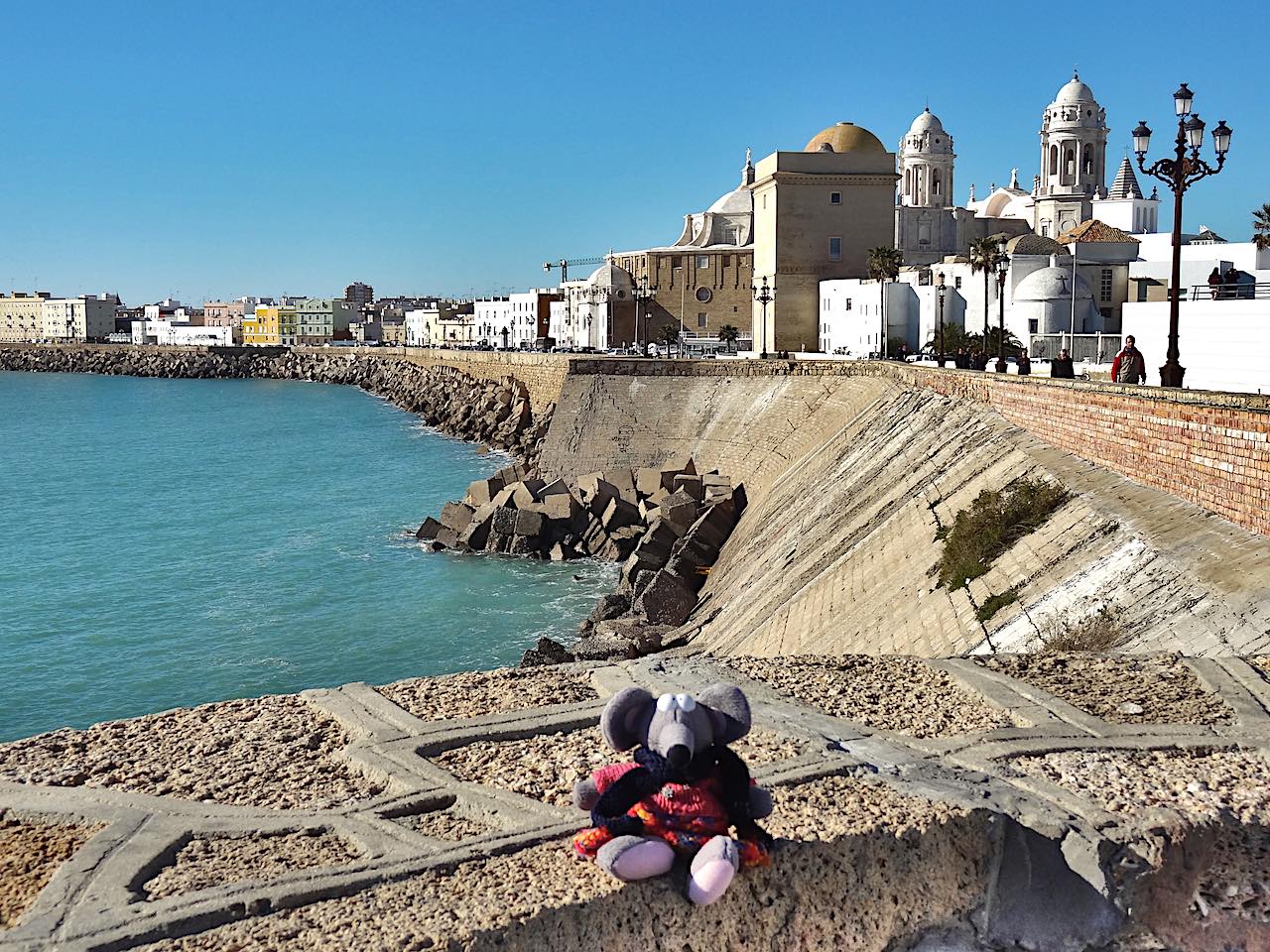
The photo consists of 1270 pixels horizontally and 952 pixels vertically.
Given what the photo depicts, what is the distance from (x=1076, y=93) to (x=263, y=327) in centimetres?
9225

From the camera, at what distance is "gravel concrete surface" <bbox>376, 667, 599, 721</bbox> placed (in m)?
6.12

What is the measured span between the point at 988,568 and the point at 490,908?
9123 mm

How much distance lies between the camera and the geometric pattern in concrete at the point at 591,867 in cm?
405

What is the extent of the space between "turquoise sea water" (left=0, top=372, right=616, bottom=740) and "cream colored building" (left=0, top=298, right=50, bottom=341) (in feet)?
427

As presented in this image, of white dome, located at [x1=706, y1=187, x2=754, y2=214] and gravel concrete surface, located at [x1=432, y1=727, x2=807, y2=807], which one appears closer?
gravel concrete surface, located at [x1=432, y1=727, x2=807, y2=807]

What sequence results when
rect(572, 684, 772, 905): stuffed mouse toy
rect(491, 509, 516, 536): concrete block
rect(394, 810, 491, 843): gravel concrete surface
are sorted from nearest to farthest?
rect(572, 684, 772, 905): stuffed mouse toy → rect(394, 810, 491, 843): gravel concrete surface → rect(491, 509, 516, 536): concrete block

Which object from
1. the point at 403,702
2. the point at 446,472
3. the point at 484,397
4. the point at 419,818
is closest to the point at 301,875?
the point at 419,818

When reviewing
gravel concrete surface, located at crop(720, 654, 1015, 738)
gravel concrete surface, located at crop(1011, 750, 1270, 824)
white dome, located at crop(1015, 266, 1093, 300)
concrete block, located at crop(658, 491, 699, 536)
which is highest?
white dome, located at crop(1015, 266, 1093, 300)

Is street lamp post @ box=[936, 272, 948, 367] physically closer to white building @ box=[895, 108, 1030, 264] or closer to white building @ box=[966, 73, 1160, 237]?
white building @ box=[895, 108, 1030, 264]

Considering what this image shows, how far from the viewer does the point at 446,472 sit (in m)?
39.5

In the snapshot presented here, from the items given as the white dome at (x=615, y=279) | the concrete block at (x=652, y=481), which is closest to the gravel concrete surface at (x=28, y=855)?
the concrete block at (x=652, y=481)

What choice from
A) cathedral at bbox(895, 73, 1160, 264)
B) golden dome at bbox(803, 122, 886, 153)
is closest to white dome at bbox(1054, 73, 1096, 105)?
cathedral at bbox(895, 73, 1160, 264)

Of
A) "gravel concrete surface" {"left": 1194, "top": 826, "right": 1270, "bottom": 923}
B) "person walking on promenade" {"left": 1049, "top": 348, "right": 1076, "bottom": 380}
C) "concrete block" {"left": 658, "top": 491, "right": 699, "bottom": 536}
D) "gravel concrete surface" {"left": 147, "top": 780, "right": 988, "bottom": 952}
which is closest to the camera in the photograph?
"gravel concrete surface" {"left": 147, "top": 780, "right": 988, "bottom": 952}

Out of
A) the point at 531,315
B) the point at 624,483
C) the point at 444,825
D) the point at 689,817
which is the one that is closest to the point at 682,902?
the point at 689,817
